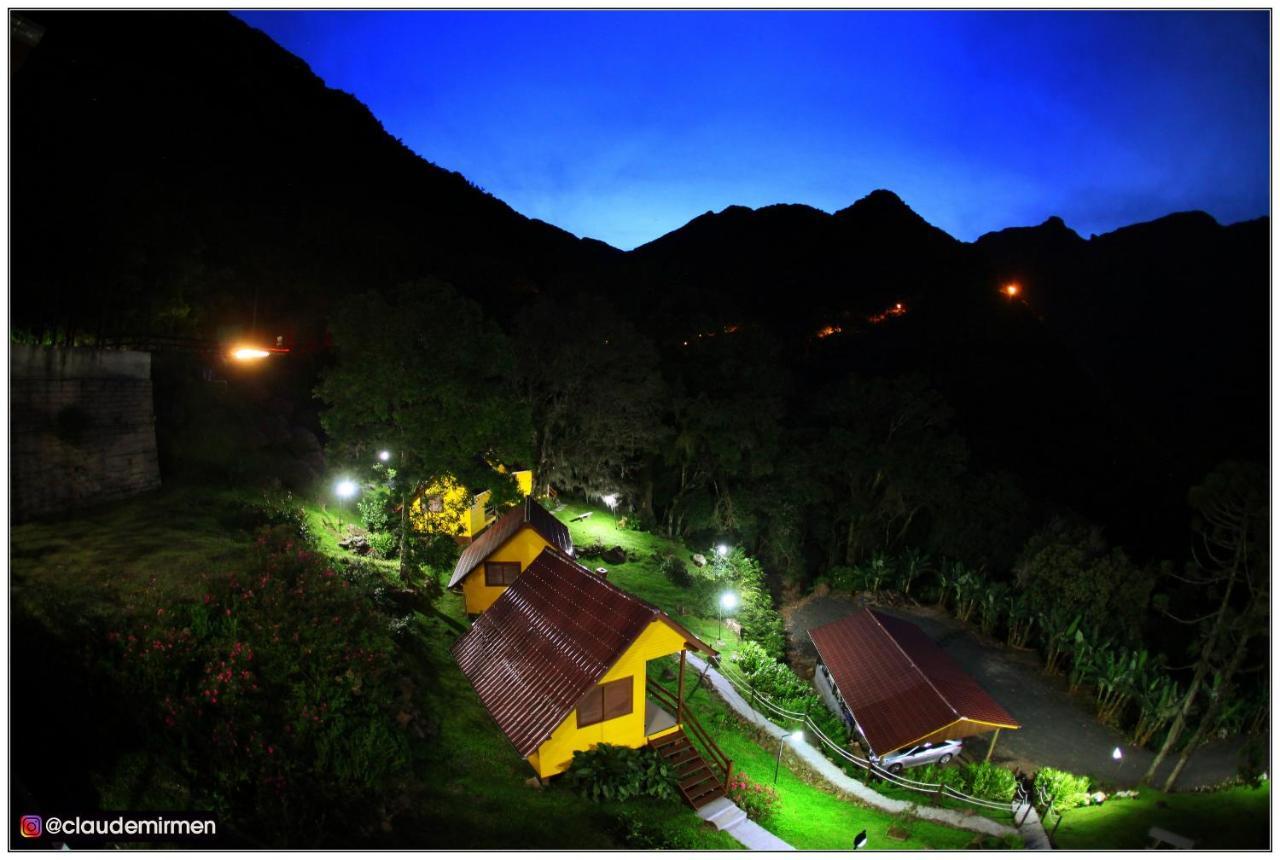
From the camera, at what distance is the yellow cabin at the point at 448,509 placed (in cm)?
2106

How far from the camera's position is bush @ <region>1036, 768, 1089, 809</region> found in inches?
631

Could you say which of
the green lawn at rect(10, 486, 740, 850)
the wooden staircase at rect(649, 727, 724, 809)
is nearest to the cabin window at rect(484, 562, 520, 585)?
the green lawn at rect(10, 486, 740, 850)

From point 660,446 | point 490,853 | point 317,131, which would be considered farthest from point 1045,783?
point 317,131

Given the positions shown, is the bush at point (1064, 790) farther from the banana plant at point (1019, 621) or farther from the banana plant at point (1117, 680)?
the banana plant at point (1019, 621)

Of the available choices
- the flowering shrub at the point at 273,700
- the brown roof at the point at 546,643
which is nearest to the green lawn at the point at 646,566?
the brown roof at the point at 546,643

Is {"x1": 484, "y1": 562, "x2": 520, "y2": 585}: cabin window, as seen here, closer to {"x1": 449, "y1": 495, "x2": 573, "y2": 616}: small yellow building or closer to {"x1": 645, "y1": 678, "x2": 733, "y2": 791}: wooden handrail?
{"x1": 449, "y1": 495, "x2": 573, "y2": 616}: small yellow building

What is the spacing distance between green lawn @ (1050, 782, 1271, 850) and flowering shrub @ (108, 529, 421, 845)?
15399 millimetres

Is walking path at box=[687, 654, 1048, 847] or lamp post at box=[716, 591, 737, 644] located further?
lamp post at box=[716, 591, 737, 644]

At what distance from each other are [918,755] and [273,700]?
55.7 feet

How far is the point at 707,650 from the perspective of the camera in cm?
1325

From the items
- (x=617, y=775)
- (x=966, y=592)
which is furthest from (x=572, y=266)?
(x=617, y=775)

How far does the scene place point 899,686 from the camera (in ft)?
60.4

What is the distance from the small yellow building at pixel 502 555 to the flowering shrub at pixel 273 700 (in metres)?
6.45

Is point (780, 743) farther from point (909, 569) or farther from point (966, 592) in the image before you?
point (909, 569)
